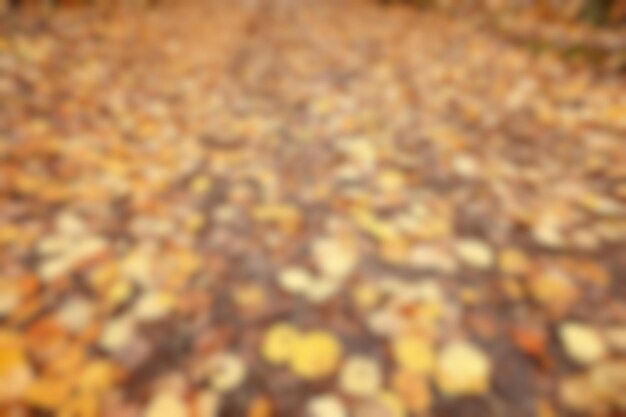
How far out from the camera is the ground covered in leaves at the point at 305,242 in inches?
45.4

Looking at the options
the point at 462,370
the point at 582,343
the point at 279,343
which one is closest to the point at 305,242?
the point at 279,343

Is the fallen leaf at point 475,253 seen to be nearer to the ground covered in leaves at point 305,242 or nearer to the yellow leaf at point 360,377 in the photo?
the ground covered in leaves at point 305,242

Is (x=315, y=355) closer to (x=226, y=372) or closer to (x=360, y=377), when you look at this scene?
(x=360, y=377)

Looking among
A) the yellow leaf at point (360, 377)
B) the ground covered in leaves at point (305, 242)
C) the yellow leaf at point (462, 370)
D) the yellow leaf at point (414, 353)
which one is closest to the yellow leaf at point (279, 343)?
the ground covered in leaves at point (305, 242)

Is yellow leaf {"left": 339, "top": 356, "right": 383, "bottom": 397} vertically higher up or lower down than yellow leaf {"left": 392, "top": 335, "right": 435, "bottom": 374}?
lower down

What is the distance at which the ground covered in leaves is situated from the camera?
3.78 feet

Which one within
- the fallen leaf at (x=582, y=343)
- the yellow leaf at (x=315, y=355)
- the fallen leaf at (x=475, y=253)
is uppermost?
the fallen leaf at (x=475, y=253)

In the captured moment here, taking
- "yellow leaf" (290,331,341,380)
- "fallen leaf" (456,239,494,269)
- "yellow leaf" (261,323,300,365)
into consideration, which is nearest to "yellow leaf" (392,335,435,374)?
"yellow leaf" (290,331,341,380)

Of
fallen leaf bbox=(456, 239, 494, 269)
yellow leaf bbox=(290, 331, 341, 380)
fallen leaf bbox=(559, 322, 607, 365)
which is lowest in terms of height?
yellow leaf bbox=(290, 331, 341, 380)

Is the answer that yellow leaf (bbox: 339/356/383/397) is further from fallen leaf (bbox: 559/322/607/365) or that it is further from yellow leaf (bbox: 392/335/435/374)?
fallen leaf (bbox: 559/322/607/365)

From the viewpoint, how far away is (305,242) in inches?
62.9

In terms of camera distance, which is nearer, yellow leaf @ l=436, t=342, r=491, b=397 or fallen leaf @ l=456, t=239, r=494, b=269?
yellow leaf @ l=436, t=342, r=491, b=397

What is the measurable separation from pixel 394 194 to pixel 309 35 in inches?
112

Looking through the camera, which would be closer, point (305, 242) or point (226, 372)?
point (226, 372)
